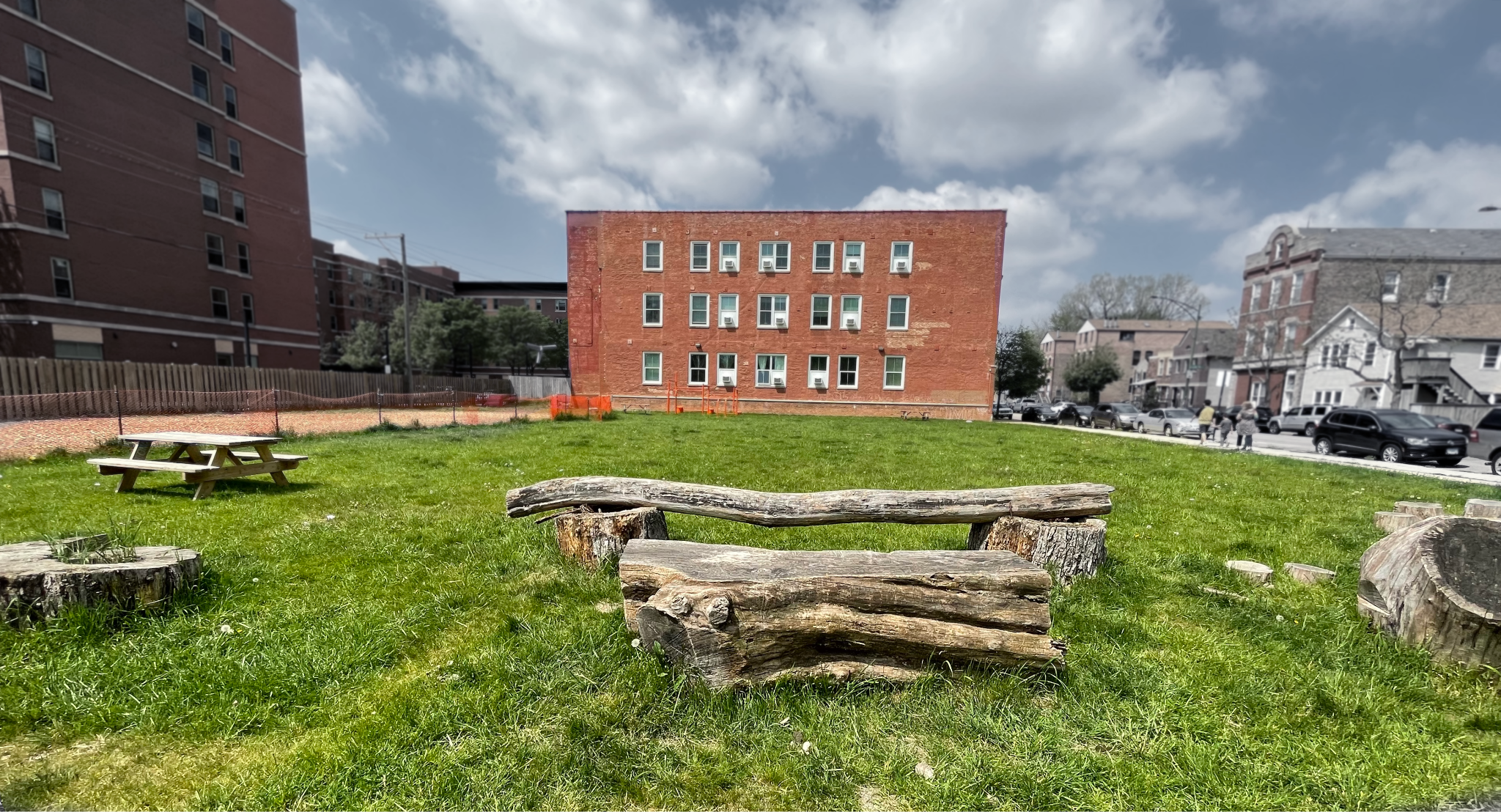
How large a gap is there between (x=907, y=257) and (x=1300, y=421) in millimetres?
22283

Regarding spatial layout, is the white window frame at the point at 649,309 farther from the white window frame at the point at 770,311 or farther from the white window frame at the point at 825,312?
the white window frame at the point at 825,312

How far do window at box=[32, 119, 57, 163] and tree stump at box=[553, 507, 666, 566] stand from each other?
37.5 m

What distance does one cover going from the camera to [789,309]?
90.4 ft

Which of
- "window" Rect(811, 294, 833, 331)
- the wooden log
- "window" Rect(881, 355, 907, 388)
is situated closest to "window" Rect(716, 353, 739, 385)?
"window" Rect(811, 294, 833, 331)

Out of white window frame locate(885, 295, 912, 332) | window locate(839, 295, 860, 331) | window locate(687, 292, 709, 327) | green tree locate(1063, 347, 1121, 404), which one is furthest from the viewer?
green tree locate(1063, 347, 1121, 404)

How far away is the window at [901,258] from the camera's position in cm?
2642

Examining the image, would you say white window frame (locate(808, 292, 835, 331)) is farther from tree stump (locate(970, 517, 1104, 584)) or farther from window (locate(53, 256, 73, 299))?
window (locate(53, 256, 73, 299))

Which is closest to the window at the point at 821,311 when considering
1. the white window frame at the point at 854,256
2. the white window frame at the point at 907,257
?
the white window frame at the point at 854,256

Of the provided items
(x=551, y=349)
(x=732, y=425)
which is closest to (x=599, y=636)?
(x=732, y=425)

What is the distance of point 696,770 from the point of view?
2.36m

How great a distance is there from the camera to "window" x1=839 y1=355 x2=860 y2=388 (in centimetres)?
2750

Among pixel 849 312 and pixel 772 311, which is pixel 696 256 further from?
pixel 849 312

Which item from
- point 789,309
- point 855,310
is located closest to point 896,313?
point 855,310

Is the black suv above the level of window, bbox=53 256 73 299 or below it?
below
